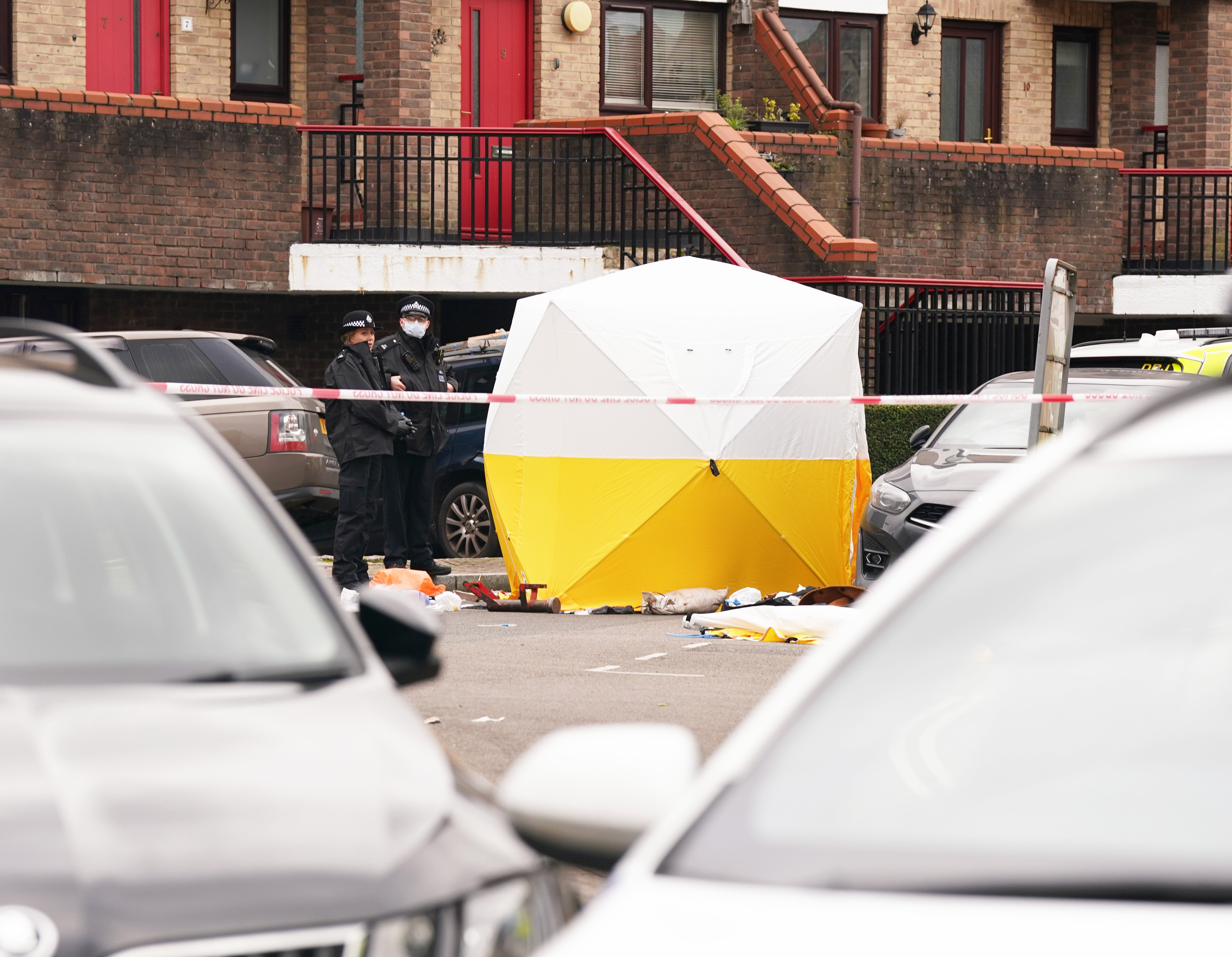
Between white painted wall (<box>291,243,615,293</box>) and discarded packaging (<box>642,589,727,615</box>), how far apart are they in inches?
262

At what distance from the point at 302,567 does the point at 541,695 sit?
509cm

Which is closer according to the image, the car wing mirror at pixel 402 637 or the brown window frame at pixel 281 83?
the car wing mirror at pixel 402 637

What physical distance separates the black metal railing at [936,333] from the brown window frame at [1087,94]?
26.8ft

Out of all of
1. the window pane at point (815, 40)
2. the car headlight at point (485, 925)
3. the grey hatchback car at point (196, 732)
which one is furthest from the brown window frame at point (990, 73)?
the car headlight at point (485, 925)

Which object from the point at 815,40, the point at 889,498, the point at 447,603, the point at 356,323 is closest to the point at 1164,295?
the point at 815,40

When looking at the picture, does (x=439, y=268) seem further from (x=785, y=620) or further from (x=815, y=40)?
(x=785, y=620)

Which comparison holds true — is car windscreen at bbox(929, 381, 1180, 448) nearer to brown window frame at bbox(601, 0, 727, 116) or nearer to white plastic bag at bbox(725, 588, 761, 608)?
white plastic bag at bbox(725, 588, 761, 608)

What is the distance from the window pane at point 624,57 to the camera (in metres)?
22.7

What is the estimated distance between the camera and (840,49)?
23.7 metres

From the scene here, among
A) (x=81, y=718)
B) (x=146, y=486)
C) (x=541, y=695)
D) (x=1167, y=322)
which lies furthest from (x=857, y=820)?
(x=1167, y=322)

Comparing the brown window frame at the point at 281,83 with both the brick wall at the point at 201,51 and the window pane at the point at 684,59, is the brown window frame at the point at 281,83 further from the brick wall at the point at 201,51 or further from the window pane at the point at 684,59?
the window pane at the point at 684,59

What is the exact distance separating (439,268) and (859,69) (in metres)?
7.82

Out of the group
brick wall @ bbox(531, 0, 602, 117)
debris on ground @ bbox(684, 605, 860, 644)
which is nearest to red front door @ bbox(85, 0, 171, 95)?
brick wall @ bbox(531, 0, 602, 117)

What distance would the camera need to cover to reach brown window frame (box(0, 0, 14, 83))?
63.3ft
